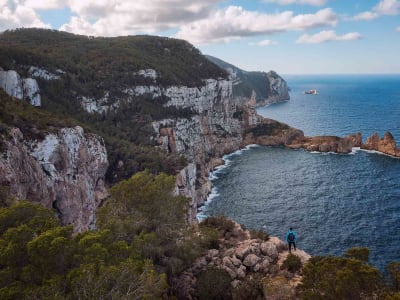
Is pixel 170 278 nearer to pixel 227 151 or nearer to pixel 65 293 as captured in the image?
pixel 65 293

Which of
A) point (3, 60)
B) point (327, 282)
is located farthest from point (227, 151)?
point (327, 282)

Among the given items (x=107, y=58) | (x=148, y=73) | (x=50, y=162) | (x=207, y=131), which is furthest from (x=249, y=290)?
(x=207, y=131)

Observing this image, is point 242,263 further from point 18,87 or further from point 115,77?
point 115,77

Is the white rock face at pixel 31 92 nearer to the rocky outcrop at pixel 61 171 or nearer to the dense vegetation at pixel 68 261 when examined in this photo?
the rocky outcrop at pixel 61 171

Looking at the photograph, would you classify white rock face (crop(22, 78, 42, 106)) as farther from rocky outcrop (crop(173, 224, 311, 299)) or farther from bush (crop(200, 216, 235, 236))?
rocky outcrop (crop(173, 224, 311, 299))

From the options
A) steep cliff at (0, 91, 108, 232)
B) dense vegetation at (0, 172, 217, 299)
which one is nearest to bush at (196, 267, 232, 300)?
dense vegetation at (0, 172, 217, 299)

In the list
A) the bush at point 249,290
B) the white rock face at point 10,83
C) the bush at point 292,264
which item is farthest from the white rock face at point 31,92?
the bush at point 292,264
